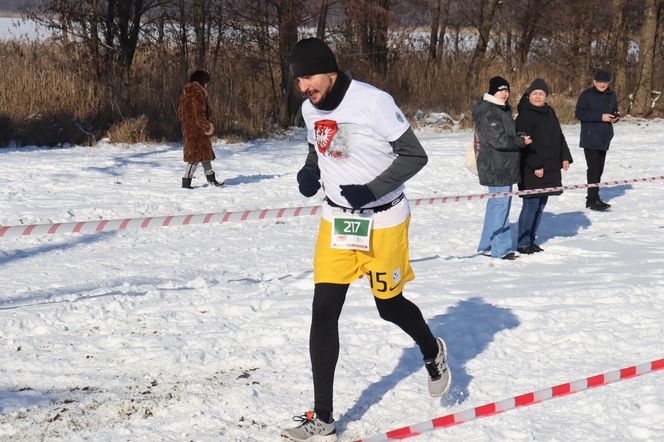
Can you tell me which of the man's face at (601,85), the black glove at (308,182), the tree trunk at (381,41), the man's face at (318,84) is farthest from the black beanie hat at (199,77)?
the tree trunk at (381,41)

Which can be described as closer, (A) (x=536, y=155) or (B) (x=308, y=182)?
(B) (x=308, y=182)

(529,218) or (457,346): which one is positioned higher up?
(529,218)

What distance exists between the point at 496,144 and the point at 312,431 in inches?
175

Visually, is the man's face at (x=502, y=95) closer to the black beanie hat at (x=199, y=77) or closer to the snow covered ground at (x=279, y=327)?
the snow covered ground at (x=279, y=327)

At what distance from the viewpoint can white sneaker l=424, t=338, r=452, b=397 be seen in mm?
4559

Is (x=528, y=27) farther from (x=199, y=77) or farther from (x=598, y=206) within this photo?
(x=199, y=77)

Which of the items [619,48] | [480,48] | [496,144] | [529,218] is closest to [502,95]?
[496,144]

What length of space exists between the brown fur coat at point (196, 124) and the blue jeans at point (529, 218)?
15.3ft

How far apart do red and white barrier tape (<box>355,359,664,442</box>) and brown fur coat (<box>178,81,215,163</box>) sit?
26.9 ft

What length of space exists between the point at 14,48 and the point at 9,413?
1524 centimetres

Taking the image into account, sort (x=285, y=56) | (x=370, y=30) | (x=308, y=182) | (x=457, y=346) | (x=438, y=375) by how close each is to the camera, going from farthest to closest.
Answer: (x=370, y=30)
(x=285, y=56)
(x=457, y=346)
(x=438, y=375)
(x=308, y=182)

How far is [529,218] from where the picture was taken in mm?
8430

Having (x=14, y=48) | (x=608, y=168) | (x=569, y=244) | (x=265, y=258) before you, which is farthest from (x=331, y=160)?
(x=14, y=48)

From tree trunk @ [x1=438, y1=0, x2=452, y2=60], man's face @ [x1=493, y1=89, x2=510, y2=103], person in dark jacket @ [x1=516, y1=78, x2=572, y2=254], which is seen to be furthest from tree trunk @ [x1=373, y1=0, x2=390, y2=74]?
man's face @ [x1=493, y1=89, x2=510, y2=103]
